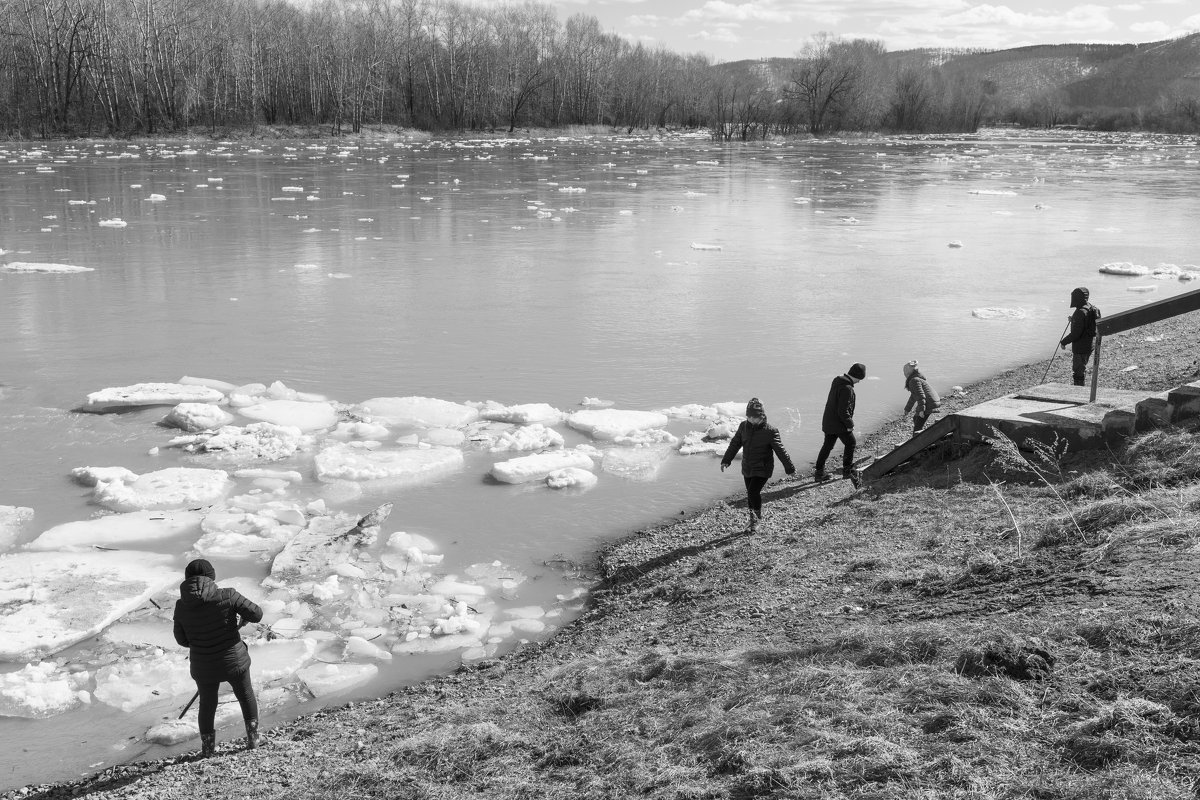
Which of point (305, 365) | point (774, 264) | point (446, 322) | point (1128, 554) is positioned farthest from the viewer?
point (774, 264)

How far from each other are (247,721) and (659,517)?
4.20 meters

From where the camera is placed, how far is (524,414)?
36.1ft

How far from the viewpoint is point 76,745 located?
5605 millimetres

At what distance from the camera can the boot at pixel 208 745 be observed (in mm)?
5355

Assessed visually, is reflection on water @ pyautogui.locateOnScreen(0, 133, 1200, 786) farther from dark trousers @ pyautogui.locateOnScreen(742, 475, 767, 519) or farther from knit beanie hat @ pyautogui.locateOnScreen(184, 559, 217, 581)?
knit beanie hat @ pyautogui.locateOnScreen(184, 559, 217, 581)

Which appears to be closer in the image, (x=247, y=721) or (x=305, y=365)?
(x=247, y=721)

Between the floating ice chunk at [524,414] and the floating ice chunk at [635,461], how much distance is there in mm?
1078

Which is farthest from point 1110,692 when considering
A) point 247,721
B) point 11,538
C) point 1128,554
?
point 11,538

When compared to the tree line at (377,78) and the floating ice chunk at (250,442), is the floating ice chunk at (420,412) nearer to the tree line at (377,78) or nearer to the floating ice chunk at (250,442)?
the floating ice chunk at (250,442)

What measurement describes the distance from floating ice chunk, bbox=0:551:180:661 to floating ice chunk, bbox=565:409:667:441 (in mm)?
4405

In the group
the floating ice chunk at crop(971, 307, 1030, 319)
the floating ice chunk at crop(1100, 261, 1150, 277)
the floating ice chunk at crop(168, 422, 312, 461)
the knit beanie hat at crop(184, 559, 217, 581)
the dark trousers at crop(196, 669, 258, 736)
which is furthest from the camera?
the floating ice chunk at crop(1100, 261, 1150, 277)

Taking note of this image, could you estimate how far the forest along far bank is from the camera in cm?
7356

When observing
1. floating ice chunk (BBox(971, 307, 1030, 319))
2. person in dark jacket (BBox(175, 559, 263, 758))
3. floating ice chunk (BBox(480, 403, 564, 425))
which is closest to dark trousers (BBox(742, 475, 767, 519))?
floating ice chunk (BBox(480, 403, 564, 425))

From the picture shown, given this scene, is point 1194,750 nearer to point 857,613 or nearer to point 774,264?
point 857,613
